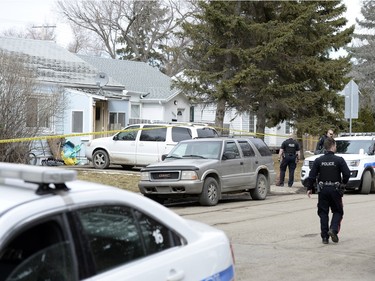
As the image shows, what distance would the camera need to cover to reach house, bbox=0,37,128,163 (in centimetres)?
2877

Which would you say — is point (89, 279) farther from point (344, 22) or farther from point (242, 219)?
point (344, 22)

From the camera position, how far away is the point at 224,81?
95.7 ft

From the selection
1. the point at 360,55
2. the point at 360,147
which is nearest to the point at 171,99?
the point at 360,147

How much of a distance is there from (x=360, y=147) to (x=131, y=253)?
18.9 m

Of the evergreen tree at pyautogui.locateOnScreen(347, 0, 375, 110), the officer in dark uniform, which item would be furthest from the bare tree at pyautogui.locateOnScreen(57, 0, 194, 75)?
the officer in dark uniform

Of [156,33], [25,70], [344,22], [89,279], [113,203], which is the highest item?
[156,33]

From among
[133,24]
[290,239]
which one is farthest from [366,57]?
[290,239]

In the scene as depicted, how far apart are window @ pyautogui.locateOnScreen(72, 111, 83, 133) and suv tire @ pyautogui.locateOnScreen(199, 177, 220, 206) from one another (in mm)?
13574

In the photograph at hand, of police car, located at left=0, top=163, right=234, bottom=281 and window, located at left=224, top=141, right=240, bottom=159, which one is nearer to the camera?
police car, located at left=0, top=163, right=234, bottom=281

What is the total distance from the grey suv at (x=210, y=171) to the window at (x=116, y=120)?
13.2 metres

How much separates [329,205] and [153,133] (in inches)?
510

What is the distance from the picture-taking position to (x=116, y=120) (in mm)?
31875

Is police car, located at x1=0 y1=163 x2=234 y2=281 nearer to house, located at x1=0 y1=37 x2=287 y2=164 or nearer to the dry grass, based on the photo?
the dry grass

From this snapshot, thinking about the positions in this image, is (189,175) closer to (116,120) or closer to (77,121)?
(77,121)
